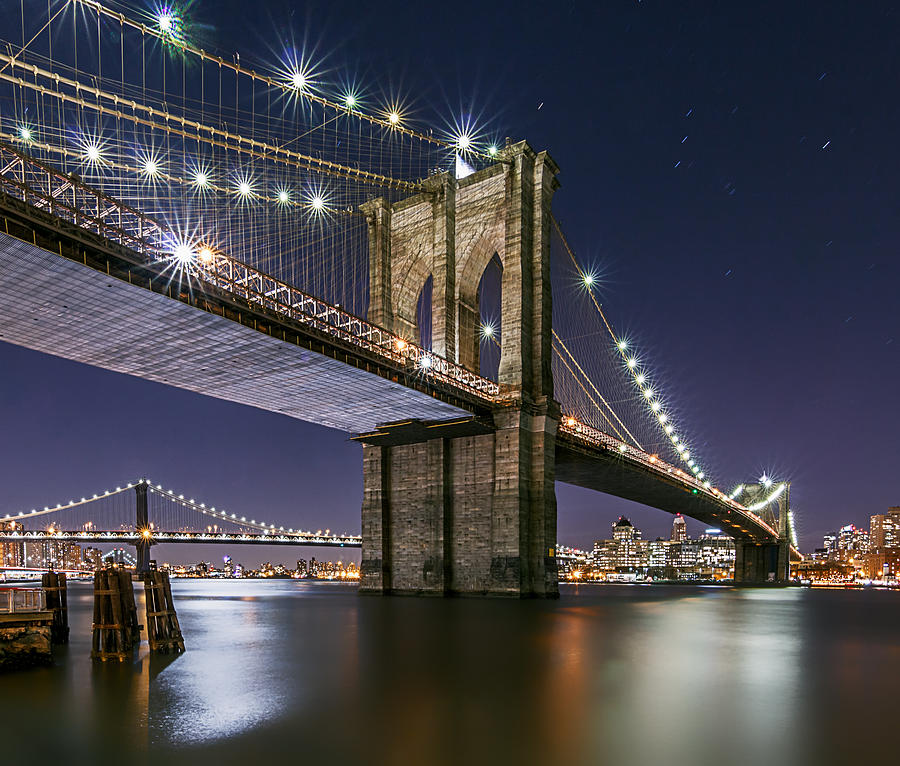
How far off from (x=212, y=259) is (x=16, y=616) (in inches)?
552

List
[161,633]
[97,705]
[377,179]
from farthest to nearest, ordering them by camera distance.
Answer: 1. [377,179]
2. [161,633]
3. [97,705]

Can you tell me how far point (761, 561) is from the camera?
110m

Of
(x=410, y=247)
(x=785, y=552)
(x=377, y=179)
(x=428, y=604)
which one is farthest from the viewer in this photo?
(x=785, y=552)

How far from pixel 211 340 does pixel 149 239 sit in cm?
520

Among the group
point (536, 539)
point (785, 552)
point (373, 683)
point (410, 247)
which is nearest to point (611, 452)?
point (536, 539)

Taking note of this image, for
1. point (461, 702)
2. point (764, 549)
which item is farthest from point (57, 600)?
point (764, 549)

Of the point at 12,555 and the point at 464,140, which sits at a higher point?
the point at 464,140

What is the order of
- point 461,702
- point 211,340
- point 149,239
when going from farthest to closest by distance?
point 211,340
point 149,239
point 461,702

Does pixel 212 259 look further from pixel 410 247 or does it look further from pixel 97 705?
pixel 410 247

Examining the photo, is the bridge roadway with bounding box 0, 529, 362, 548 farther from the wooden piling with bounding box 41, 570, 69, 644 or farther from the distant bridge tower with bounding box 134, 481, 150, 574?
the wooden piling with bounding box 41, 570, 69, 644

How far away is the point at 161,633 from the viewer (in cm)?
1561

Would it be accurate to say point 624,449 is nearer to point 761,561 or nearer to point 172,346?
point 172,346

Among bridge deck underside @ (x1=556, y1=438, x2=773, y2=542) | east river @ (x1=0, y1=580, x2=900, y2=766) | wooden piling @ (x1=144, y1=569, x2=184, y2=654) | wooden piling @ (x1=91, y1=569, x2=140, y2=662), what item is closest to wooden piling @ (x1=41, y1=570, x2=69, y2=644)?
east river @ (x1=0, y1=580, x2=900, y2=766)

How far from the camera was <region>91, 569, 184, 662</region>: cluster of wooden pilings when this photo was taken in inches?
556
